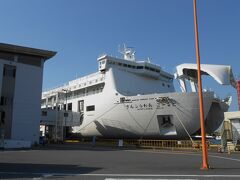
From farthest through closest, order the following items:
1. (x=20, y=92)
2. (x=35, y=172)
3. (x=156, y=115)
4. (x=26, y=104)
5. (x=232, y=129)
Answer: (x=26, y=104), (x=20, y=92), (x=156, y=115), (x=232, y=129), (x=35, y=172)

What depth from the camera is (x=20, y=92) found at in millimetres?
31188

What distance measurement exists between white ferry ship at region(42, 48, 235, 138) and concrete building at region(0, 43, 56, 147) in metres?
7.52

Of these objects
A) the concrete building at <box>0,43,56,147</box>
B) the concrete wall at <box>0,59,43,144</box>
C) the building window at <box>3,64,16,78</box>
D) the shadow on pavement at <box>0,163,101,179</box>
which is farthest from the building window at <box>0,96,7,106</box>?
the shadow on pavement at <box>0,163,101,179</box>

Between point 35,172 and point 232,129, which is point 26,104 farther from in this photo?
point 35,172

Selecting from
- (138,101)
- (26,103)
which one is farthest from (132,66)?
(26,103)

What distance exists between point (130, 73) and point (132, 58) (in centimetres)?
604

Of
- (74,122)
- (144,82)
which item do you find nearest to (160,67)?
(144,82)

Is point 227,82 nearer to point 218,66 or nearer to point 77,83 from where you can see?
point 218,66

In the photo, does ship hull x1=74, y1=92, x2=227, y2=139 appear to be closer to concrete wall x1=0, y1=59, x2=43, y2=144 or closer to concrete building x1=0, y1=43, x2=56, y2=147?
concrete wall x1=0, y1=59, x2=43, y2=144

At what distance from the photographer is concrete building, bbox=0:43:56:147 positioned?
1196 inches

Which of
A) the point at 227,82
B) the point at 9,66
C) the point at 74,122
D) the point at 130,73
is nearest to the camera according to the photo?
the point at 227,82

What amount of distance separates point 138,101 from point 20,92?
12051mm

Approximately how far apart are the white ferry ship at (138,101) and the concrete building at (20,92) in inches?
296

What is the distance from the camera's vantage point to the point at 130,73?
3719cm
